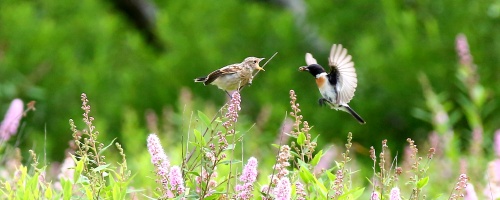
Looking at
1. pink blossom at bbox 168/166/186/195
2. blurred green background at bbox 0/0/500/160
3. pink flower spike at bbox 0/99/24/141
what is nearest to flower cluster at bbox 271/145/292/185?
pink blossom at bbox 168/166/186/195

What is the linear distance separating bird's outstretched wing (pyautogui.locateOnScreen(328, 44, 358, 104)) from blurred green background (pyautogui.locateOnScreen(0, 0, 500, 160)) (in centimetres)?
→ 851

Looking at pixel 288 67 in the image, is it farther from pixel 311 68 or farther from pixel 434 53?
pixel 311 68

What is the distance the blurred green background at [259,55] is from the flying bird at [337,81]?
8.52m

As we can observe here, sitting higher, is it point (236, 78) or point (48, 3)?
point (48, 3)

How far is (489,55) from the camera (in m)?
13.0

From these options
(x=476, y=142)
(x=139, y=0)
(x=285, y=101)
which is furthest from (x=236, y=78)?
(x=139, y=0)

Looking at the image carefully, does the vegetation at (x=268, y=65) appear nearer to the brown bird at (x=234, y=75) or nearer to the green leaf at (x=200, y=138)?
the brown bird at (x=234, y=75)

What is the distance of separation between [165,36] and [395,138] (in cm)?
345

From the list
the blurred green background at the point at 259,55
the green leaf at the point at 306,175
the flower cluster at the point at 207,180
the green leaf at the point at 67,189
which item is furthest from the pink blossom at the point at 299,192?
the blurred green background at the point at 259,55

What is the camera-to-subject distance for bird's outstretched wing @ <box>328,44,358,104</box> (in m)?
3.88

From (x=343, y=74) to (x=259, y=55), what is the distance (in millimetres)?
9622

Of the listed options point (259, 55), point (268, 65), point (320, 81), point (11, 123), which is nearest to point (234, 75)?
point (320, 81)

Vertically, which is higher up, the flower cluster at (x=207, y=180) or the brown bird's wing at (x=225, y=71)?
the brown bird's wing at (x=225, y=71)

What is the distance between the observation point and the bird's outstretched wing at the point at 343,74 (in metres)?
3.88
